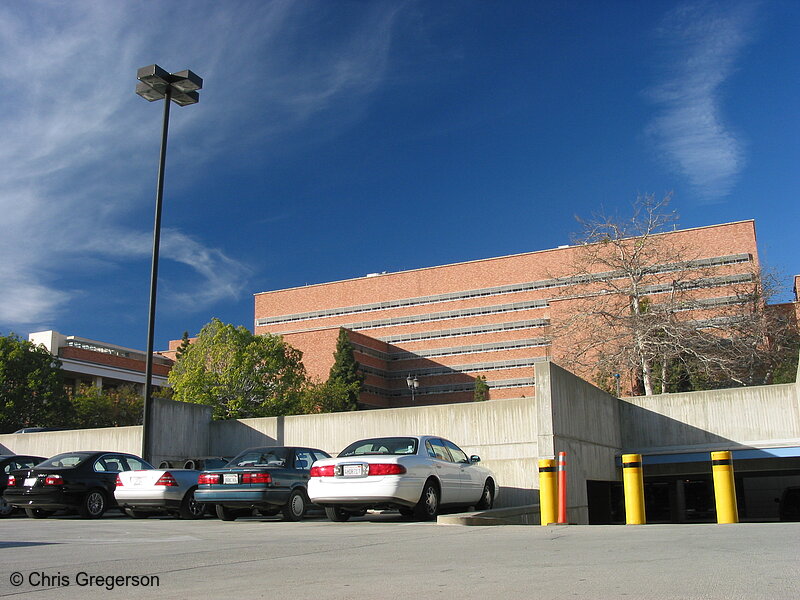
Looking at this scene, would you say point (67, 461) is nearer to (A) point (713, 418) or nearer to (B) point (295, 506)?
(B) point (295, 506)

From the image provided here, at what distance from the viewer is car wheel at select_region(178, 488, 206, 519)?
48.1 feet

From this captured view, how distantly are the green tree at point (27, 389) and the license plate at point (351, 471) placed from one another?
44.4 meters

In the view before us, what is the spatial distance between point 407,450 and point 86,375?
7586 cm

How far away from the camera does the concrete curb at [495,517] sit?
36.2 feet

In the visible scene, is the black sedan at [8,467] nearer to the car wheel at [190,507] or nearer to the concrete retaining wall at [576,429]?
the car wheel at [190,507]

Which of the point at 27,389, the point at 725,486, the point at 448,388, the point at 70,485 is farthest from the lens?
the point at 448,388

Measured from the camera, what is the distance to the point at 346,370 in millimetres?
75812

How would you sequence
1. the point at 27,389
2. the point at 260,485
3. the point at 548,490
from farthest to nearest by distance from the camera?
1. the point at 27,389
2. the point at 260,485
3. the point at 548,490

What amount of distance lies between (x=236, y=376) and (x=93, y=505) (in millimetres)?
34643

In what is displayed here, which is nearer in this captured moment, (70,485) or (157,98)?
(70,485)

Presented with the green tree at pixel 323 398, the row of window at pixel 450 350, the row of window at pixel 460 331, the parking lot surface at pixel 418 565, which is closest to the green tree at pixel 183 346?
the green tree at pixel 323 398

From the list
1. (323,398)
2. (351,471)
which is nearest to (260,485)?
(351,471)

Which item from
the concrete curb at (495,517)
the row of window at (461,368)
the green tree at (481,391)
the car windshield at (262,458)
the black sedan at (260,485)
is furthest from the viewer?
the row of window at (461,368)

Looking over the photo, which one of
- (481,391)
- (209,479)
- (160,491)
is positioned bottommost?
(160,491)
